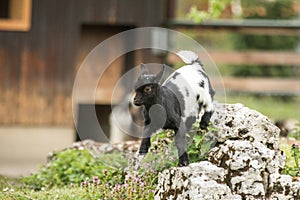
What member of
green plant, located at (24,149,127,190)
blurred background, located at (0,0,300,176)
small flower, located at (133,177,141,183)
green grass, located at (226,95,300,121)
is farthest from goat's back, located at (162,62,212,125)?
green grass, located at (226,95,300,121)

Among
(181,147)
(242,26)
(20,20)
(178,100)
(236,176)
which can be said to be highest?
(242,26)

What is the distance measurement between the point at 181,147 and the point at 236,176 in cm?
59

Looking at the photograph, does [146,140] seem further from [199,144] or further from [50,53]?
[50,53]

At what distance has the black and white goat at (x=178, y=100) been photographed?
679 cm

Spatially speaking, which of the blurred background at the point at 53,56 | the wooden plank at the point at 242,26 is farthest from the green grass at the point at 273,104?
the blurred background at the point at 53,56

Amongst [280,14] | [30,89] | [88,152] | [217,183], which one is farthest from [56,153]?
[280,14]

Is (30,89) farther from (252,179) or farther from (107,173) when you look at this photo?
(252,179)

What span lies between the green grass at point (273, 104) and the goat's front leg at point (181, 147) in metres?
14.6

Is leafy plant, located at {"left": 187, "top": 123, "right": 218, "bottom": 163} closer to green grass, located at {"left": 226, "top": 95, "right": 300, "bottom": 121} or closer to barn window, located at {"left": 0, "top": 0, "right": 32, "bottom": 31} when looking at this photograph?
barn window, located at {"left": 0, "top": 0, "right": 32, "bottom": 31}

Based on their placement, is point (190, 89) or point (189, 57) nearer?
point (190, 89)

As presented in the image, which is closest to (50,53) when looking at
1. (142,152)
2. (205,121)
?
(142,152)

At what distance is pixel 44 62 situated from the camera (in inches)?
560

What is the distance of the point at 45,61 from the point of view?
1423 centimetres

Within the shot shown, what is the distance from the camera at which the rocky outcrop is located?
20.9 feet
